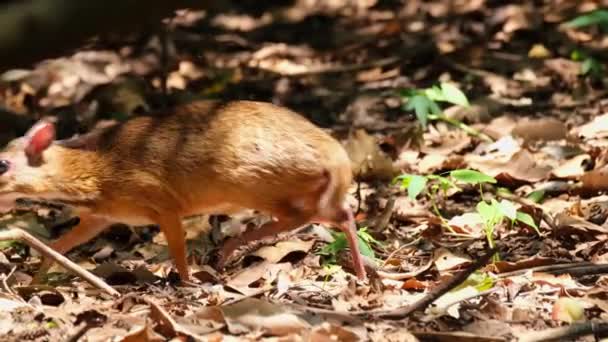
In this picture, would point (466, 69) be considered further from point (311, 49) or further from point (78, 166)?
point (78, 166)

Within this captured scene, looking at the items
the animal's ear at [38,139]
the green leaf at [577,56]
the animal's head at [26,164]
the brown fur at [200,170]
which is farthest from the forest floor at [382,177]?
the animal's ear at [38,139]

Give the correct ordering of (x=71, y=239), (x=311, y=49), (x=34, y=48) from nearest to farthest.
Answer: (x=34, y=48) < (x=71, y=239) < (x=311, y=49)

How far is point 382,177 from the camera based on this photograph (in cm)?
644

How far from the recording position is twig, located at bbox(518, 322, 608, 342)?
3.39 meters

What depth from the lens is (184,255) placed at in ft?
15.7

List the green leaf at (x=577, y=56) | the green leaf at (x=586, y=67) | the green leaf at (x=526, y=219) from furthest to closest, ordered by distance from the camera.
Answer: the green leaf at (x=577, y=56), the green leaf at (x=586, y=67), the green leaf at (x=526, y=219)

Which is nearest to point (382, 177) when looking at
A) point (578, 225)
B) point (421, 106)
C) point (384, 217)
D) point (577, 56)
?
point (421, 106)

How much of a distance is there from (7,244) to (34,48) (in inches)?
176

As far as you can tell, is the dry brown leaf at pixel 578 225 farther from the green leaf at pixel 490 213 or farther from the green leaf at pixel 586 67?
the green leaf at pixel 586 67

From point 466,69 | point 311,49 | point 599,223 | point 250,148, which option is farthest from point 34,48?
point 311,49

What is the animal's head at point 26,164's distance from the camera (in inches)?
194

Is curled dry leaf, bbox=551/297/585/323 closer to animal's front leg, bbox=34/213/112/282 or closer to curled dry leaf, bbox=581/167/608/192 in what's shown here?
curled dry leaf, bbox=581/167/608/192

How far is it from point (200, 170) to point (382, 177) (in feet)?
6.27

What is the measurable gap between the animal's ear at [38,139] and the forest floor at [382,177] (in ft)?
1.98
